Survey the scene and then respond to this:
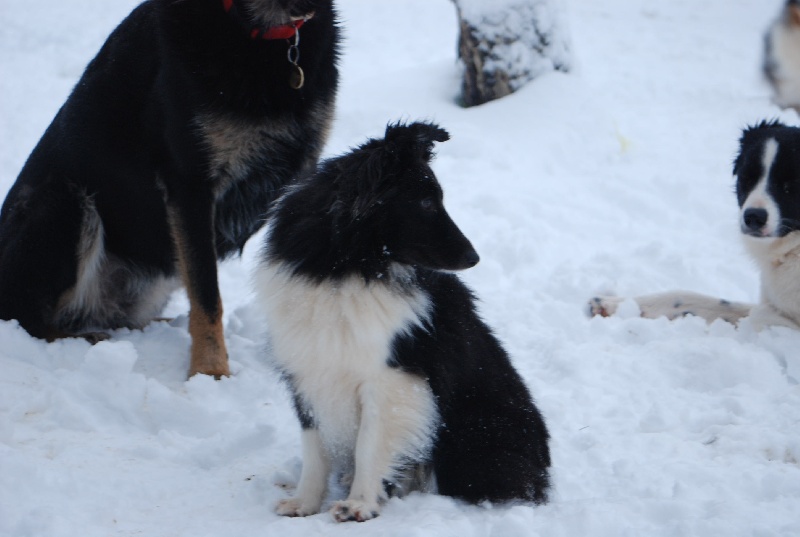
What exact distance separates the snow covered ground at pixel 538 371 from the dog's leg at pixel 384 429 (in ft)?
0.36

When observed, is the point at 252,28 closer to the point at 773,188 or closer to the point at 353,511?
the point at 353,511

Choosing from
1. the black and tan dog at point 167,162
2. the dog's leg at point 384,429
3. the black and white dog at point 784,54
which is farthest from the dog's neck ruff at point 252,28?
the black and white dog at point 784,54

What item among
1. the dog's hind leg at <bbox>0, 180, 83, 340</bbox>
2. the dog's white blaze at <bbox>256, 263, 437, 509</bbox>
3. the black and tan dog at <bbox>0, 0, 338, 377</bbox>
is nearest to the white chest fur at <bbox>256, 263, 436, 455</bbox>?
the dog's white blaze at <bbox>256, 263, 437, 509</bbox>

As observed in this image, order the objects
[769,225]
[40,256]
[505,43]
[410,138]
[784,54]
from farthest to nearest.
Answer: [505,43] → [769,225] → [40,256] → [784,54] → [410,138]

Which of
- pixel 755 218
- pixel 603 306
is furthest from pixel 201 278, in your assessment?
pixel 755 218

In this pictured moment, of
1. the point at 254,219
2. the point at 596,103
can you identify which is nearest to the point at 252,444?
the point at 254,219

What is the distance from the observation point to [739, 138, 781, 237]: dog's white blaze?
466 cm

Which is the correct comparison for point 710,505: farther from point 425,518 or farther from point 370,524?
point 370,524

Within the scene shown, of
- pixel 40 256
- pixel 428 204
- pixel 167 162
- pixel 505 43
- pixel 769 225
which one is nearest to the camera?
pixel 428 204

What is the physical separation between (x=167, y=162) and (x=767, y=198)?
3265 millimetres

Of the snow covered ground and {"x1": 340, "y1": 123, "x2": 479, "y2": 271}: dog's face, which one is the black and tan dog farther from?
{"x1": 340, "y1": 123, "x2": 479, "y2": 271}: dog's face

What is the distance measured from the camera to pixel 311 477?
2943 millimetres

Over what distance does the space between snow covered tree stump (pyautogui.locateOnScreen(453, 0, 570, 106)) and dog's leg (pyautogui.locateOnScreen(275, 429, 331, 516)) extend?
220 inches

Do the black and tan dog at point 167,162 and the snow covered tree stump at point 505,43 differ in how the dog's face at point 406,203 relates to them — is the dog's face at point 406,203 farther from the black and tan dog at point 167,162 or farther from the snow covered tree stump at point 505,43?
the snow covered tree stump at point 505,43
